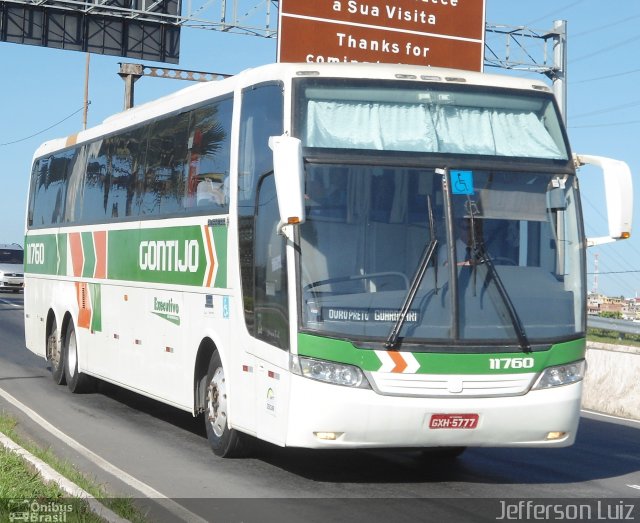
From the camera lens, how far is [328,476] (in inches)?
433

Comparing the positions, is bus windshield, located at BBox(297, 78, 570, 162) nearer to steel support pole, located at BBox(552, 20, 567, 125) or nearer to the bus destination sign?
the bus destination sign

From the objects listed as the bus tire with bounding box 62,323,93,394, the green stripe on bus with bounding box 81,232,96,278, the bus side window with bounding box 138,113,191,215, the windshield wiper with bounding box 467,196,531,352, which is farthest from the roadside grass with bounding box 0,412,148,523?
the bus tire with bounding box 62,323,93,394

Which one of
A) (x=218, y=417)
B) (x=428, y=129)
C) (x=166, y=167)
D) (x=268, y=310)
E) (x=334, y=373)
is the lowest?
(x=218, y=417)

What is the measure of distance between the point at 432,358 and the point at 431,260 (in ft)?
2.51

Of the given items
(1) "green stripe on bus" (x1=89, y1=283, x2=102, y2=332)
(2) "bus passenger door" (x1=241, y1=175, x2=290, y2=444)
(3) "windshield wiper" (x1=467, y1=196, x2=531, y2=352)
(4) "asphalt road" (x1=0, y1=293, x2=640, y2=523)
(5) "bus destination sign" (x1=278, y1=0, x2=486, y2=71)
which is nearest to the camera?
(4) "asphalt road" (x1=0, y1=293, x2=640, y2=523)

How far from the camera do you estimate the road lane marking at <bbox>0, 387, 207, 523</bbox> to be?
29.7 ft

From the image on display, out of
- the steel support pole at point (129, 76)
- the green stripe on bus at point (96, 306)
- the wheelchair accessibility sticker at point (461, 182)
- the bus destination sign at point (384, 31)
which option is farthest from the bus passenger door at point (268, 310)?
the steel support pole at point (129, 76)

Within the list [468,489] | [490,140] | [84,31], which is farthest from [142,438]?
[84,31]

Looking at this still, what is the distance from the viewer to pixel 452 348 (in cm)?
988

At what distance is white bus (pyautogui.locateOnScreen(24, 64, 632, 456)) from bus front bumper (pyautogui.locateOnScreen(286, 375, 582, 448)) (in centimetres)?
1

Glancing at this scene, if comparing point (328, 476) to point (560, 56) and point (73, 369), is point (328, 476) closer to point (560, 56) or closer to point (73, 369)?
point (73, 369)

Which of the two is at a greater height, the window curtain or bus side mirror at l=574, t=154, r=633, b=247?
the window curtain

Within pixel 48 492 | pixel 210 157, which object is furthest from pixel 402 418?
pixel 210 157

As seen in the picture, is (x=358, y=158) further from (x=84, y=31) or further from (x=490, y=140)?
(x=84, y=31)
